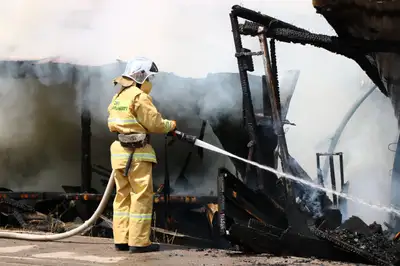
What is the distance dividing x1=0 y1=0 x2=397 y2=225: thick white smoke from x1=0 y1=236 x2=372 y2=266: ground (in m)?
2.42

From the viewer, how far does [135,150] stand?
4957 millimetres

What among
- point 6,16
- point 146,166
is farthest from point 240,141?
point 6,16

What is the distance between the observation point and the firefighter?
193 inches

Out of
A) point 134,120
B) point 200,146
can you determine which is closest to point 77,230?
point 134,120

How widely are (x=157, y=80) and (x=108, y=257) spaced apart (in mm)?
3111

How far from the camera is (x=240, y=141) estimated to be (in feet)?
22.6

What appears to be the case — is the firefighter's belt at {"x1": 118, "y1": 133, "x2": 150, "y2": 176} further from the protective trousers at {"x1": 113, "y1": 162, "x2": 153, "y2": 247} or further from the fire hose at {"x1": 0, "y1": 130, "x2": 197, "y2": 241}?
the fire hose at {"x1": 0, "y1": 130, "x2": 197, "y2": 241}

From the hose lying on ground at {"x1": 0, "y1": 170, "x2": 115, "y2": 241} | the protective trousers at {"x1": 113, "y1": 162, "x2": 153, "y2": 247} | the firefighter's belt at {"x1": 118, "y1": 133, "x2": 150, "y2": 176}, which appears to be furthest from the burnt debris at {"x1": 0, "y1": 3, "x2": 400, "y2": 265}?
the hose lying on ground at {"x1": 0, "y1": 170, "x2": 115, "y2": 241}

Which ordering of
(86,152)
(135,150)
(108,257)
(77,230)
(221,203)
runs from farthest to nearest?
(86,152) < (77,230) < (135,150) < (108,257) < (221,203)

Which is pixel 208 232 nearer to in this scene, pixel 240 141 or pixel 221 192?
pixel 240 141

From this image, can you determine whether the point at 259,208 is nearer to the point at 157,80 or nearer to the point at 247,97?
the point at 247,97

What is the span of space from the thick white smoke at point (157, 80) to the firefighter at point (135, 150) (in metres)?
2.27

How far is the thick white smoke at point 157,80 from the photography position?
7.65 m

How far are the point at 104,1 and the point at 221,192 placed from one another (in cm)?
464
